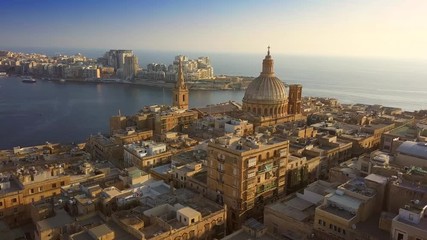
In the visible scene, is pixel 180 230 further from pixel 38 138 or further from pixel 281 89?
pixel 38 138

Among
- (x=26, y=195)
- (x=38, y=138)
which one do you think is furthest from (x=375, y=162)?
(x=38, y=138)

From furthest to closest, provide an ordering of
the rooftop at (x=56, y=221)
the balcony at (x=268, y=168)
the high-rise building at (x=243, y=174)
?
the balcony at (x=268, y=168), the high-rise building at (x=243, y=174), the rooftop at (x=56, y=221)

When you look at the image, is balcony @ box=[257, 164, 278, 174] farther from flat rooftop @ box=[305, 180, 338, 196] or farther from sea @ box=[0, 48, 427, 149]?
sea @ box=[0, 48, 427, 149]

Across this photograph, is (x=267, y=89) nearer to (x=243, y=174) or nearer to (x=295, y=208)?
(x=243, y=174)

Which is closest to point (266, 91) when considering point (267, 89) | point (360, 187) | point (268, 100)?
point (267, 89)

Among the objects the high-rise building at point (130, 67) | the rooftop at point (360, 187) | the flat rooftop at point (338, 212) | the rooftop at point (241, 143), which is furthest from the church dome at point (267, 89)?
the high-rise building at point (130, 67)

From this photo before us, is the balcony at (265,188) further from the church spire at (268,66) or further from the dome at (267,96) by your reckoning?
the church spire at (268,66)
